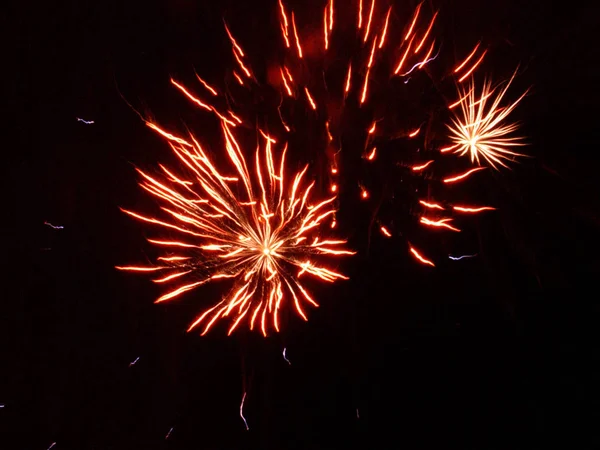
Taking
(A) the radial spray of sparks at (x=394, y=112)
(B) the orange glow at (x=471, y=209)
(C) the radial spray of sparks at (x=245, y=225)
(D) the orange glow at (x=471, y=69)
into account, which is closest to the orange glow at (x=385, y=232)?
(A) the radial spray of sparks at (x=394, y=112)

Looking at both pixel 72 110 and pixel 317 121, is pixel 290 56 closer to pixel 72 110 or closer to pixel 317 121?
pixel 317 121

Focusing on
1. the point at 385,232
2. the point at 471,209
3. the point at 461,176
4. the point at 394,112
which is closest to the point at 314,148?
the point at 394,112

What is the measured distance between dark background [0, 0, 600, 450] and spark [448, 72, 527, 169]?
121 mm

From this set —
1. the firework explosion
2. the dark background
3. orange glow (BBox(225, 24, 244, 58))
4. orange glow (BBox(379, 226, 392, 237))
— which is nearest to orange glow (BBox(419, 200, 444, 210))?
the firework explosion

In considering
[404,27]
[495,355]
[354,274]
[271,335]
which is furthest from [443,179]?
[271,335]

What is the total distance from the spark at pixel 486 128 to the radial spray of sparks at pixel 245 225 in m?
0.91

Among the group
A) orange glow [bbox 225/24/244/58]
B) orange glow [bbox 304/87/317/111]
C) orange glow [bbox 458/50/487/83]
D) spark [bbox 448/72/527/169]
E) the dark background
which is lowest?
the dark background

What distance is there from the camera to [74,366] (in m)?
2.73

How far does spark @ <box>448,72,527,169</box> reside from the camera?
93.7 inches

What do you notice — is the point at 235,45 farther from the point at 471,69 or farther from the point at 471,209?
the point at 471,209

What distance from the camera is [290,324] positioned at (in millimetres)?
2582

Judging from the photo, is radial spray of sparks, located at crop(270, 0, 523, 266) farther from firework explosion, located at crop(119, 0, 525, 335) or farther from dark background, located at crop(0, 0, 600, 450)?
dark background, located at crop(0, 0, 600, 450)

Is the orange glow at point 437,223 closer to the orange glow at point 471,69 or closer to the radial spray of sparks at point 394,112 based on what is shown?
the radial spray of sparks at point 394,112

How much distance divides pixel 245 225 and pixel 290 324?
0.79 meters
